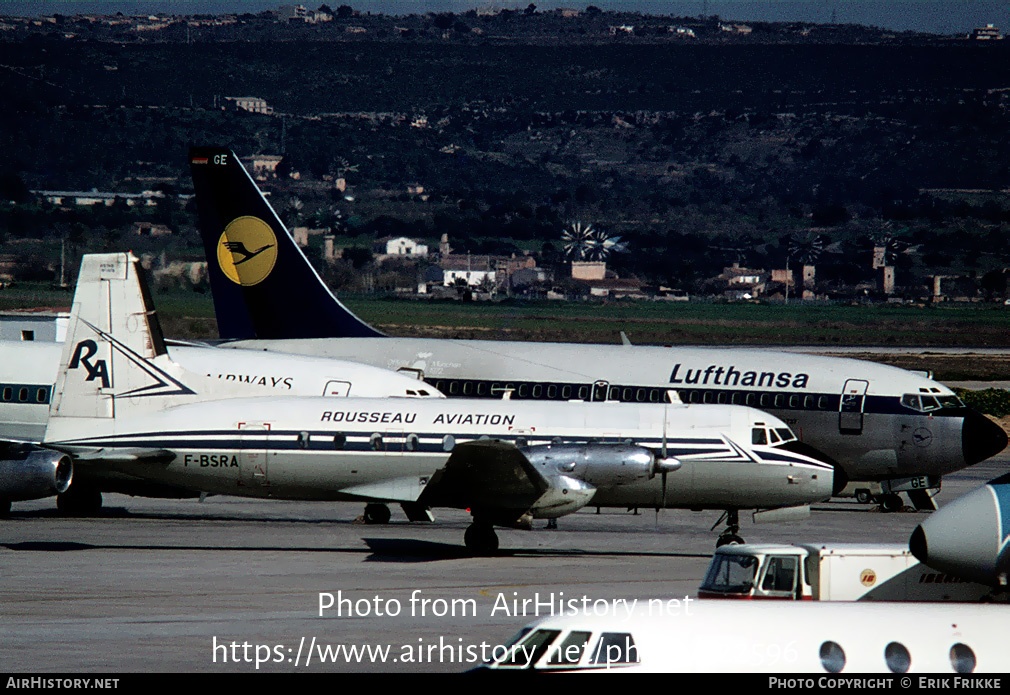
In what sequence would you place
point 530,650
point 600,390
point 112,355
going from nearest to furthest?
point 530,650 → point 112,355 → point 600,390

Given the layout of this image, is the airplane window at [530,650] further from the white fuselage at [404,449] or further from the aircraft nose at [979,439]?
the aircraft nose at [979,439]

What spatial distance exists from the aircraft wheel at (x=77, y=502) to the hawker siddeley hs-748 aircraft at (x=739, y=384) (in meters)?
7.81

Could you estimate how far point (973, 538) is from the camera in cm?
1446

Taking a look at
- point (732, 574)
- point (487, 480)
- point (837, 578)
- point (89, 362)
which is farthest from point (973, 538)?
point (89, 362)

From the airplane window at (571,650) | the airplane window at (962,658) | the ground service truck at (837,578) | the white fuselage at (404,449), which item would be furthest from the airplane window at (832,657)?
the white fuselage at (404,449)

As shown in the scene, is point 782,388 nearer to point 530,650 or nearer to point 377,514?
point 377,514

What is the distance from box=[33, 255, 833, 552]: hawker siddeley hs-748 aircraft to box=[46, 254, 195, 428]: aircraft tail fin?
613 millimetres

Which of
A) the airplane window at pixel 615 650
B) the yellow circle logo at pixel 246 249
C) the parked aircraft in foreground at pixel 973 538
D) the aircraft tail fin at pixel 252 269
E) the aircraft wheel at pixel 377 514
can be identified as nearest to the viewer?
the airplane window at pixel 615 650

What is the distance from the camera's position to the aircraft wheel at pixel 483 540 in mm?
28984

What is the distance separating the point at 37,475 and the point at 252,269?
12.1 metres

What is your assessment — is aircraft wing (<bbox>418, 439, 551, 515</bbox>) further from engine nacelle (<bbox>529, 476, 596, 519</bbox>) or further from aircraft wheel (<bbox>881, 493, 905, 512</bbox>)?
aircraft wheel (<bbox>881, 493, 905, 512</bbox>)

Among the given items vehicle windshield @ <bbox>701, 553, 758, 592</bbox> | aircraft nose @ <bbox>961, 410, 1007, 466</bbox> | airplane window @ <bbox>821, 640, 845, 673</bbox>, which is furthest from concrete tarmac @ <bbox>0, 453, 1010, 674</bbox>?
vehicle windshield @ <bbox>701, 553, 758, 592</bbox>
